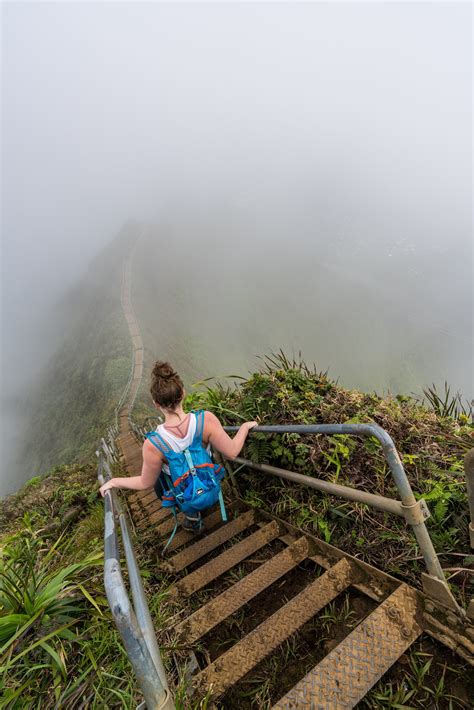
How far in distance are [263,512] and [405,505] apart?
6.23 feet

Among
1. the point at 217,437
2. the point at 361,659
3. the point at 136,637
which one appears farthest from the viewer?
the point at 217,437

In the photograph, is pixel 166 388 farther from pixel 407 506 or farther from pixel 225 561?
pixel 407 506

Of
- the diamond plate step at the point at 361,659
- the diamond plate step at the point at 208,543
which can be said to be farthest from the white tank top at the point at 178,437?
the diamond plate step at the point at 361,659

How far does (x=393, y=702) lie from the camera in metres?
1.75

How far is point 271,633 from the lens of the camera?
6.82 ft

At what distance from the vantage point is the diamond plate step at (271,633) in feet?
6.28

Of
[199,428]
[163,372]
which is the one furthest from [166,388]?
[199,428]

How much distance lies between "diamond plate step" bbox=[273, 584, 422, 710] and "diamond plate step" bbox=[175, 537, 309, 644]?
703mm

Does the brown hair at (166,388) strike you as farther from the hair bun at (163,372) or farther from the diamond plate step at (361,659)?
the diamond plate step at (361,659)

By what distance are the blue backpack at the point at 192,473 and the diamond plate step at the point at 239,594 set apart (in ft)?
1.95

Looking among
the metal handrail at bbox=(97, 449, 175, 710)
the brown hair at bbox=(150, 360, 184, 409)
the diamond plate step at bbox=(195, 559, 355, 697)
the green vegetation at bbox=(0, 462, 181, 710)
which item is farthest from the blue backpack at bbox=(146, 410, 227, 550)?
the metal handrail at bbox=(97, 449, 175, 710)

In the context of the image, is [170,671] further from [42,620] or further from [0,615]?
[0,615]

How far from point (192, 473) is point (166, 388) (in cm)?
75

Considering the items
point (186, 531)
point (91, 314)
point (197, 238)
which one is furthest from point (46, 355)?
point (186, 531)
